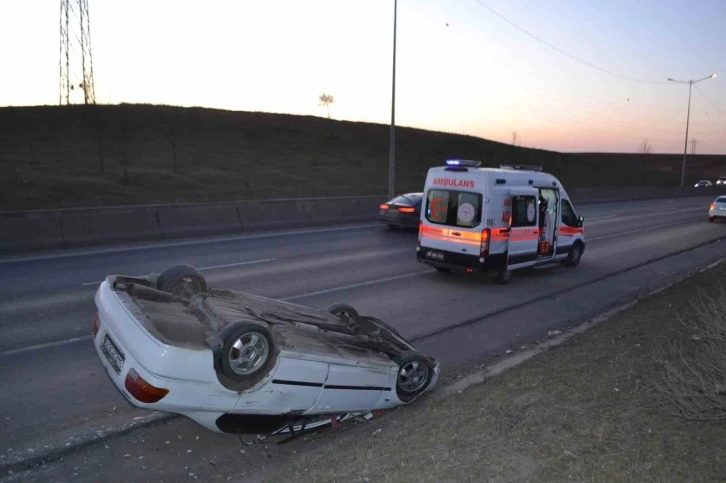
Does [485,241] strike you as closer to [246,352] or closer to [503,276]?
[503,276]

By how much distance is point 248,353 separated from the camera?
4516mm

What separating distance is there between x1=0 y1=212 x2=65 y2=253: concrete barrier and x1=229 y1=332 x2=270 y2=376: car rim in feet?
40.3

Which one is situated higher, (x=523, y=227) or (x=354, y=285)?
(x=523, y=227)

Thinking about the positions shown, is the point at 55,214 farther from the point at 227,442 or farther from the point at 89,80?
the point at 89,80

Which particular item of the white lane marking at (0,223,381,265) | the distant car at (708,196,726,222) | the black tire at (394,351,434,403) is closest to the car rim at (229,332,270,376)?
the black tire at (394,351,434,403)

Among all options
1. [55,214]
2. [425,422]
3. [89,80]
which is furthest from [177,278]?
[89,80]

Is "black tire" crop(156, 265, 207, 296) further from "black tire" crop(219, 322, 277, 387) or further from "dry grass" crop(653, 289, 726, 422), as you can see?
"dry grass" crop(653, 289, 726, 422)

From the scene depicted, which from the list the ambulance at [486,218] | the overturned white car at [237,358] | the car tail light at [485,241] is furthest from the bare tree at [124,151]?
the overturned white car at [237,358]

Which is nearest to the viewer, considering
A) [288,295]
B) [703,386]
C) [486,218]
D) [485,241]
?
[703,386]

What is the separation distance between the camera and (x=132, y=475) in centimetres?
476

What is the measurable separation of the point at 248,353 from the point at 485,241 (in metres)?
7.74

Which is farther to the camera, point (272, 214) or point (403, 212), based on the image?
point (272, 214)

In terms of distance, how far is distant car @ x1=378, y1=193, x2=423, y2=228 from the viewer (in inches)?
788

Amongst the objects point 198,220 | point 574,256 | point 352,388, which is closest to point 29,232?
point 198,220
